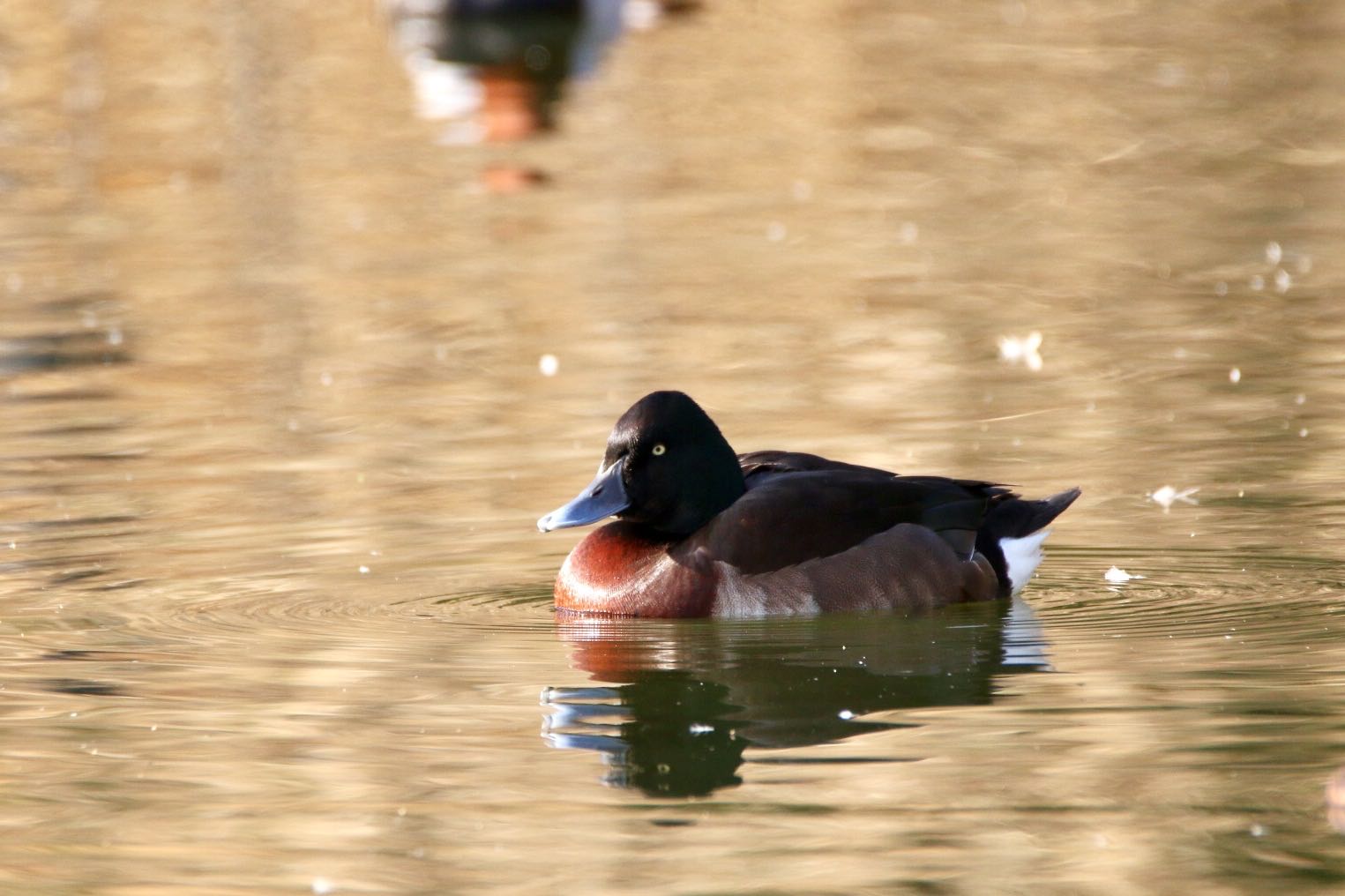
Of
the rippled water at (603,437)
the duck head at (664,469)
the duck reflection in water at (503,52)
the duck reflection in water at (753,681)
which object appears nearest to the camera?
the rippled water at (603,437)

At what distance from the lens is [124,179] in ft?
60.9

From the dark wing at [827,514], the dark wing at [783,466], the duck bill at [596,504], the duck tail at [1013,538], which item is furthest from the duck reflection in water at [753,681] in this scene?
the dark wing at [783,466]

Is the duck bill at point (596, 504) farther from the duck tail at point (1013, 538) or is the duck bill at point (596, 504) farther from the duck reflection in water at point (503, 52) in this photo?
the duck reflection in water at point (503, 52)

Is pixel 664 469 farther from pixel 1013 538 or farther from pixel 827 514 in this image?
pixel 1013 538

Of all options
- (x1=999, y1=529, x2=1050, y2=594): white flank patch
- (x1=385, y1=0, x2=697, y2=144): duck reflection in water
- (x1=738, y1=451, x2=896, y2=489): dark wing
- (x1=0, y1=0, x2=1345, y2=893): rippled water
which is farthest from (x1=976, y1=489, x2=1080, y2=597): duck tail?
(x1=385, y1=0, x2=697, y2=144): duck reflection in water

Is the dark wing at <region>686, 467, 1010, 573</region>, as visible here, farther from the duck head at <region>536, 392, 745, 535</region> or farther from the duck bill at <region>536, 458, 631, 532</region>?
the duck bill at <region>536, 458, 631, 532</region>

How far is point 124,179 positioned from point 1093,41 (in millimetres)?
10846

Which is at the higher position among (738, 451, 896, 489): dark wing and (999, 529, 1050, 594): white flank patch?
(738, 451, 896, 489): dark wing

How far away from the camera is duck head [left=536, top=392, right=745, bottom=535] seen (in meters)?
8.14

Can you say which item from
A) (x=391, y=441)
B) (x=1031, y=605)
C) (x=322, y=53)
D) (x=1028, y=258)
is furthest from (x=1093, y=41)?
(x=1031, y=605)

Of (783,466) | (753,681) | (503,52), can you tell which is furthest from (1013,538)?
(503,52)

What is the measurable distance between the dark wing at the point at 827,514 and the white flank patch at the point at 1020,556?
0.13m

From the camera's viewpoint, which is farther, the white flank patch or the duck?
the white flank patch

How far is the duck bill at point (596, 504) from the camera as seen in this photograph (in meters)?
8.00
